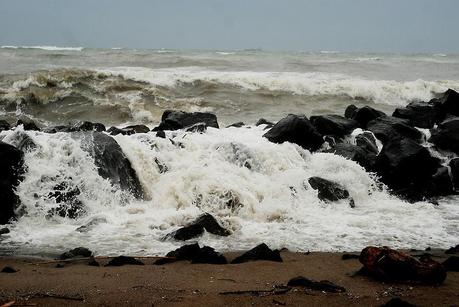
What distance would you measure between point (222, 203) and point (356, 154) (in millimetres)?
3592

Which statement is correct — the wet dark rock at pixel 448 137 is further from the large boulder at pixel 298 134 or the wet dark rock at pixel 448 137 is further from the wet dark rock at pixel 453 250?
the wet dark rock at pixel 453 250

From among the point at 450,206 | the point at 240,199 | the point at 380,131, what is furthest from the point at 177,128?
the point at 450,206

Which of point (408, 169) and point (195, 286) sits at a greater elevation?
point (195, 286)

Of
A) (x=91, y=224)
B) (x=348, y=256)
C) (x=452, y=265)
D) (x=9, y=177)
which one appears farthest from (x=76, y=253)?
(x=452, y=265)

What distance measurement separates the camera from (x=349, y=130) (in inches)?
459

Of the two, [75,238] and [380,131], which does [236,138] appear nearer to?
[380,131]

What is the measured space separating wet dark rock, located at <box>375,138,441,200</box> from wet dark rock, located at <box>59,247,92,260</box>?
6063 millimetres

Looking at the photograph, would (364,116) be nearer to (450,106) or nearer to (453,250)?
(450,106)

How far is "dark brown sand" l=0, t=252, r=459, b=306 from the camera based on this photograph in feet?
12.7

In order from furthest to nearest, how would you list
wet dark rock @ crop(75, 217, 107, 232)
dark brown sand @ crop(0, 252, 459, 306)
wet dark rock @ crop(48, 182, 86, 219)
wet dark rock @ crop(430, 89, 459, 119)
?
wet dark rock @ crop(430, 89, 459, 119), wet dark rock @ crop(48, 182, 86, 219), wet dark rock @ crop(75, 217, 107, 232), dark brown sand @ crop(0, 252, 459, 306)

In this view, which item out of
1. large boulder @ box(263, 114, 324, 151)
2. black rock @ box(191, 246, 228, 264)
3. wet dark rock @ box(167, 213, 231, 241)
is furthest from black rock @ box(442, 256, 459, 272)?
large boulder @ box(263, 114, 324, 151)

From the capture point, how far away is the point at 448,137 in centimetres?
1134

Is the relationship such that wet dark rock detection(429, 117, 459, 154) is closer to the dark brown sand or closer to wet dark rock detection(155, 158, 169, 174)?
wet dark rock detection(155, 158, 169, 174)

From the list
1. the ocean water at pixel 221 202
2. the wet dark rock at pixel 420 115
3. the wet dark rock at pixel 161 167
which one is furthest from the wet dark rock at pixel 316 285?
the wet dark rock at pixel 420 115
